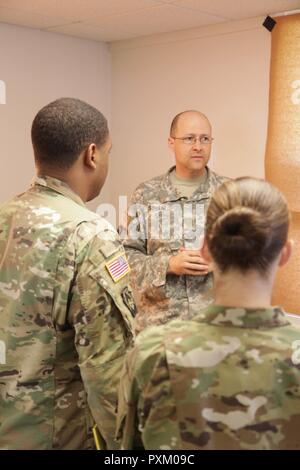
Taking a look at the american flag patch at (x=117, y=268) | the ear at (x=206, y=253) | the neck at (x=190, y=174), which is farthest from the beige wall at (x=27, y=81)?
the ear at (x=206, y=253)

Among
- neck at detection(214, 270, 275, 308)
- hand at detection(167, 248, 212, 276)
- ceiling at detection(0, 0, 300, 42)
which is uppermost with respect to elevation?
ceiling at detection(0, 0, 300, 42)

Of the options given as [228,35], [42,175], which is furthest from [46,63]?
[42,175]

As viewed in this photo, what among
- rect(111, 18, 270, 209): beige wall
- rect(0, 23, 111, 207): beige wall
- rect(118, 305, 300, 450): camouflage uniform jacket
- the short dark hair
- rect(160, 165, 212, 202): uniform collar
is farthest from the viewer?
rect(0, 23, 111, 207): beige wall

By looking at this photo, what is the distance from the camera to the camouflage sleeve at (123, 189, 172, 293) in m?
2.50

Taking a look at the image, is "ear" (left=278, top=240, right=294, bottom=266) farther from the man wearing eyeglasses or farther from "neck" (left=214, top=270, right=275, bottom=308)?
the man wearing eyeglasses

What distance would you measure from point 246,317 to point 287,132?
7.24ft

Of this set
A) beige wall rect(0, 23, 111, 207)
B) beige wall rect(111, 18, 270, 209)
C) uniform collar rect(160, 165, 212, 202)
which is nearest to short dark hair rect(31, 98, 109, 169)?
uniform collar rect(160, 165, 212, 202)

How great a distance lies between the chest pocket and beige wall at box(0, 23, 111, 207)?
2383 millimetres

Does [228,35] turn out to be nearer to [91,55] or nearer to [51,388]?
[91,55]

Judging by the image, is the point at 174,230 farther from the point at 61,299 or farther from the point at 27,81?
the point at 27,81

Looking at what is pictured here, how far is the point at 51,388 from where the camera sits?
1433mm

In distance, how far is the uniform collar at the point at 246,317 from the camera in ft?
3.43

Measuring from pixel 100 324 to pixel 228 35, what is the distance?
8.20 ft

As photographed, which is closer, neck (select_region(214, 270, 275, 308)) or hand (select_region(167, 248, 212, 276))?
neck (select_region(214, 270, 275, 308))
